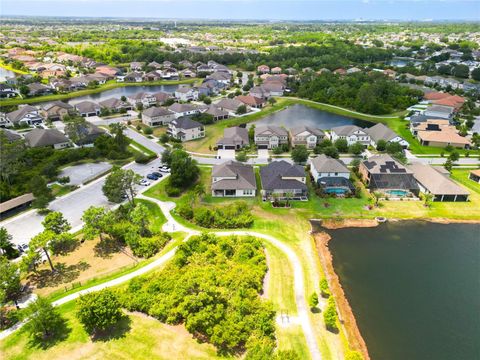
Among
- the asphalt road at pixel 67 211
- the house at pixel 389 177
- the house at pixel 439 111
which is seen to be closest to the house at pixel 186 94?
the asphalt road at pixel 67 211

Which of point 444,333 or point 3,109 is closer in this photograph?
point 444,333

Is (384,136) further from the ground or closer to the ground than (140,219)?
further from the ground

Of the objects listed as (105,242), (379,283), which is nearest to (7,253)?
(105,242)

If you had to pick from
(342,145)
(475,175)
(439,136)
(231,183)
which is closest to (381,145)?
(342,145)

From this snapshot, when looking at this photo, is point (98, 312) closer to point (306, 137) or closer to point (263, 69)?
point (306, 137)

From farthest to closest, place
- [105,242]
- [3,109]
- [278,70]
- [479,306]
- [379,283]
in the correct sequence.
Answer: [278,70] → [3,109] → [105,242] → [379,283] → [479,306]

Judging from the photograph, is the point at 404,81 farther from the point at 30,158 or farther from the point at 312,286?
the point at 30,158
